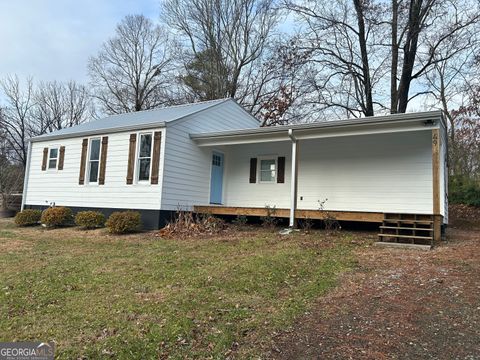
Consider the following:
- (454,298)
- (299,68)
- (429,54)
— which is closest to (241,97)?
(299,68)

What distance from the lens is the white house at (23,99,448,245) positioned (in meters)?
10.7

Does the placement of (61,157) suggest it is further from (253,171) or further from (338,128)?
(338,128)

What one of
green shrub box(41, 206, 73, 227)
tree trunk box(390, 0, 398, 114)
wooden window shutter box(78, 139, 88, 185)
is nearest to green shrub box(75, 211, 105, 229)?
green shrub box(41, 206, 73, 227)

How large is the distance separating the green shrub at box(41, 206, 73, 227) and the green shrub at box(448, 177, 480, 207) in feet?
54.3

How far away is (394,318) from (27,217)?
534 inches

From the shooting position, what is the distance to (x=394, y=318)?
4355 millimetres

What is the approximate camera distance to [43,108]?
115ft

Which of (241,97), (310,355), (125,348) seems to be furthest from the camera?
(241,97)

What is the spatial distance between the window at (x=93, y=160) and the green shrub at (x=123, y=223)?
315cm

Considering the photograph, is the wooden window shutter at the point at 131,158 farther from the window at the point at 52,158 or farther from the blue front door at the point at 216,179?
A: the window at the point at 52,158

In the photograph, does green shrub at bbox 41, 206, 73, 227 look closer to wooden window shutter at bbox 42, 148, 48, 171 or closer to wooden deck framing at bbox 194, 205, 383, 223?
wooden window shutter at bbox 42, 148, 48, 171

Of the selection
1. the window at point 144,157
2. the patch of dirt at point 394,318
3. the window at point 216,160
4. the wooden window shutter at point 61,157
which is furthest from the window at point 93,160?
the patch of dirt at point 394,318

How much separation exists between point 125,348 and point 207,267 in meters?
3.07

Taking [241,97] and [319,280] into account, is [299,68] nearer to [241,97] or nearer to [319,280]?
[241,97]
